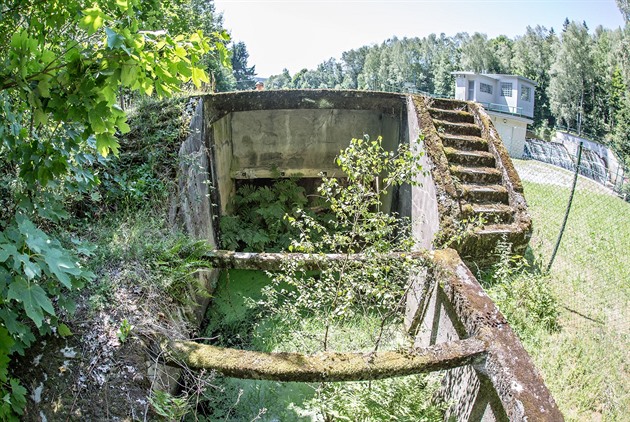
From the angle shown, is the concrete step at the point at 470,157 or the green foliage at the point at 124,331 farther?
the concrete step at the point at 470,157

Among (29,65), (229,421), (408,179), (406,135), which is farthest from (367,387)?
(406,135)

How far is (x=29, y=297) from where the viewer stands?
7.15ft

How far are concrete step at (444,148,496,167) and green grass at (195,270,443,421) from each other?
2.66 metres

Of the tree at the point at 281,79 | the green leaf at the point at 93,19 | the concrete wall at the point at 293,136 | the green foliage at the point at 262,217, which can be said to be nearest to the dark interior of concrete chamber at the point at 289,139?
the concrete wall at the point at 293,136

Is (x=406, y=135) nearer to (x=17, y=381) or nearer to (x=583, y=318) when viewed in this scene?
(x=583, y=318)

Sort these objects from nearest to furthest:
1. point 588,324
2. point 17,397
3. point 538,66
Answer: point 17,397, point 588,324, point 538,66

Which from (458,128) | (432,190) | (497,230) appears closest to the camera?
(497,230)

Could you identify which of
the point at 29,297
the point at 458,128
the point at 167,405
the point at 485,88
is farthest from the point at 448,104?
the point at 485,88

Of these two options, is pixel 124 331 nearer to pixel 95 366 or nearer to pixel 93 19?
pixel 95 366

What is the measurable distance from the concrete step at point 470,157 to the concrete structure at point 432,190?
0.01 meters

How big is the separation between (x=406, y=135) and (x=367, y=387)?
4.43 m

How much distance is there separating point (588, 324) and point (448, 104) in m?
4.05

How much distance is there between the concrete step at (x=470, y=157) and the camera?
612 centimetres

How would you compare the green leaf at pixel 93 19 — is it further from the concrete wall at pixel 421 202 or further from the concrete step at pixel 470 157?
the concrete step at pixel 470 157
